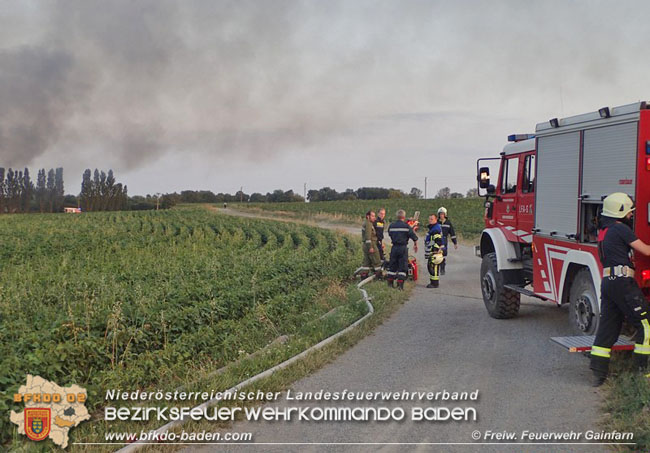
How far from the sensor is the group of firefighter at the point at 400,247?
13094mm

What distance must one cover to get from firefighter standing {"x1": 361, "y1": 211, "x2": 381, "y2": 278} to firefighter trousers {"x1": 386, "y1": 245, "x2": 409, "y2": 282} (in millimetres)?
1558

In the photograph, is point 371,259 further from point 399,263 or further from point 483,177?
point 483,177

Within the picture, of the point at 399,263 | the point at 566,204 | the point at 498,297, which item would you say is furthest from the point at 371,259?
the point at 566,204

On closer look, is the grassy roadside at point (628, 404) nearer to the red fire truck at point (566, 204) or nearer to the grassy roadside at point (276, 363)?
the red fire truck at point (566, 204)

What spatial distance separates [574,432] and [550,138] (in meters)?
4.64

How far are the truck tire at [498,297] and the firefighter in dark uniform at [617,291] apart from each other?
3.44 metres

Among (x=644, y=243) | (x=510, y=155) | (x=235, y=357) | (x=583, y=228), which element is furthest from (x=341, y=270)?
(x=644, y=243)

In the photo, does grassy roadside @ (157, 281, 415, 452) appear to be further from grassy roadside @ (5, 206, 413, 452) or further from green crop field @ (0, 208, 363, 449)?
green crop field @ (0, 208, 363, 449)

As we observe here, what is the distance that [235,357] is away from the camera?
8266 millimetres

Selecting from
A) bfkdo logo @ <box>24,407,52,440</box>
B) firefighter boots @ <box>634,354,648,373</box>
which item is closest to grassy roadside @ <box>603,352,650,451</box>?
firefighter boots @ <box>634,354,648,373</box>

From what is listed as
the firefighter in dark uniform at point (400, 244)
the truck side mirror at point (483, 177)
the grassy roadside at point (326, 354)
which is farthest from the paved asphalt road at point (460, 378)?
the truck side mirror at point (483, 177)

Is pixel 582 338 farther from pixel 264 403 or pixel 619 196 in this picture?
pixel 264 403

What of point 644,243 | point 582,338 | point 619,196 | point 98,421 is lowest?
point 98,421

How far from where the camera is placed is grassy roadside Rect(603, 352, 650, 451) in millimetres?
4875
